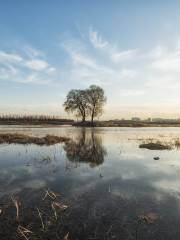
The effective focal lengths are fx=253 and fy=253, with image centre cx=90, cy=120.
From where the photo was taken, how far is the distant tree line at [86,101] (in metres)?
108

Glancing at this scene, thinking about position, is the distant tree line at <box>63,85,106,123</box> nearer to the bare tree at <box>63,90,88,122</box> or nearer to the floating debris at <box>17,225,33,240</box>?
the bare tree at <box>63,90,88,122</box>

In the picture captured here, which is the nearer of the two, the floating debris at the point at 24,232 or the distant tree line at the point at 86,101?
the floating debris at the point at 24,232

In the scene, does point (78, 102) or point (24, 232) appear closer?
point (24, 232)

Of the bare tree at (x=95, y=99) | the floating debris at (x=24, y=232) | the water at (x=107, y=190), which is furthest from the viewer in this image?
the bare tree at (x=95, y=99)

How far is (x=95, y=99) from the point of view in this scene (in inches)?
4262

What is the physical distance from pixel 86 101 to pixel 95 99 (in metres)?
4.09

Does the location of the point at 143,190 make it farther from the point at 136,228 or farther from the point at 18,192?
the point at 18,192

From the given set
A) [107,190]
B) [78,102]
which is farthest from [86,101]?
[107,190]

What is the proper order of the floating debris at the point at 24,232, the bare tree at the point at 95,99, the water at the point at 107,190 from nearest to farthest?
the floating debris at the point at 24,232 < the water at the point at 107,190 < the bare tree at the point at 95,99

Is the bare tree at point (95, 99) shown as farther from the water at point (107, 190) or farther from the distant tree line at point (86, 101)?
the water at point (107, 190)

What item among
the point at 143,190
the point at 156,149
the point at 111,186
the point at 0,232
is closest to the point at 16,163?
the point at 111,186

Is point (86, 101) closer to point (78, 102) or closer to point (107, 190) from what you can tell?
point (78, 102)

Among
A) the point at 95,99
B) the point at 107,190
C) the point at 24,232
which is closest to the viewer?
the point at 24,232

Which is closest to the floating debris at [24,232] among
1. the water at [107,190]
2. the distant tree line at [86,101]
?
the water at [107,190]
